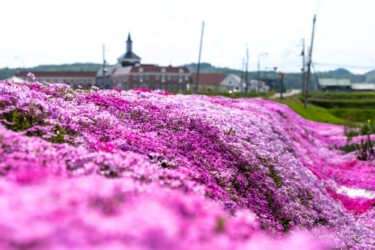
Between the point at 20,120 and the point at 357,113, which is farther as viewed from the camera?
the point at 357,113

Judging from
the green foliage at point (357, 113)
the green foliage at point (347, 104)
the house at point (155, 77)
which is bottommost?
the green foliage at point (357, 113)

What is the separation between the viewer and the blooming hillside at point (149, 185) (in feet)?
10.8

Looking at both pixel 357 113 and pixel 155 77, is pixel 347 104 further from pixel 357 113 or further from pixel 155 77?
pixel 155 77

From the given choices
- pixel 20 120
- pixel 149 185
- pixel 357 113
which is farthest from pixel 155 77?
pixel 149 185

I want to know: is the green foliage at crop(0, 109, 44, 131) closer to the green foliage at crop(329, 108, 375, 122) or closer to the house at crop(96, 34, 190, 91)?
the green foliage at crop(329, 108, 375, 122)

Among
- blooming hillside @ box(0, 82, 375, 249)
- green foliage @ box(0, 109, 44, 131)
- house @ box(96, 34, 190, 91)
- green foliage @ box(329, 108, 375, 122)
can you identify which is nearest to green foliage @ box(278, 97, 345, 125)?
green foliage @ box(329, 108, 375, 122)

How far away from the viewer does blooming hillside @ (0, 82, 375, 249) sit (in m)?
3.29

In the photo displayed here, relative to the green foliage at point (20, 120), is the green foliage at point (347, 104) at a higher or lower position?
lower

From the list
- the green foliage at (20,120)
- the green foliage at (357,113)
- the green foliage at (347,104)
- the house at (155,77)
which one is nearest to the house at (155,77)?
the house at (155,77)

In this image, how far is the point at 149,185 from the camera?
5859 millimetres

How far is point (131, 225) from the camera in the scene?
132 inches

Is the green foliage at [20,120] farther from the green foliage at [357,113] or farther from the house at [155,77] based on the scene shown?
the house at [155,77]

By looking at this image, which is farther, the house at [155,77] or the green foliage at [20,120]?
the house at [155,77]

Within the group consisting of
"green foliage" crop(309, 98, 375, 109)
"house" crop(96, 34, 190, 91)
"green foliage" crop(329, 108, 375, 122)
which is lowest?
"green foliage" crop(329, 108, 375, 122)
